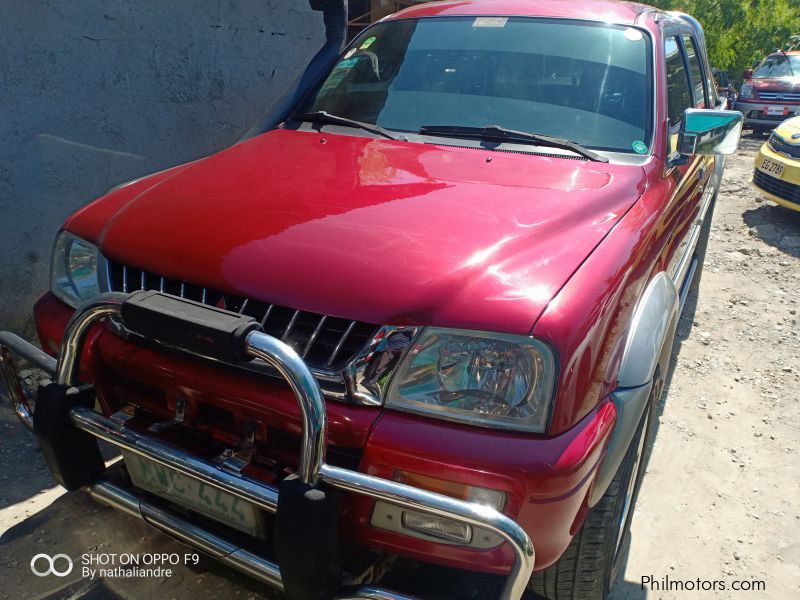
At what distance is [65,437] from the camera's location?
1745 millimetres

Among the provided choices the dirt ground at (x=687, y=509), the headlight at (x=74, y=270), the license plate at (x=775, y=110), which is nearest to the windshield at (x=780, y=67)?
the license plate at (x=775, y=110)

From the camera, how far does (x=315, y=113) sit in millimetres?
2799

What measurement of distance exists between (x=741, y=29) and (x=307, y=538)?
761 inches

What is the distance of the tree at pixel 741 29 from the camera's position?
16641 mm

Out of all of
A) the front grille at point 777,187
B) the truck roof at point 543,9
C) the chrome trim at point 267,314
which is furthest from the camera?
A: the front grille at point 777,187

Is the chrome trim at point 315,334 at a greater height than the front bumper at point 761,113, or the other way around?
the chrome trim at point 315,334

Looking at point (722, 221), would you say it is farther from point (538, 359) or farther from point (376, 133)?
point (538, 359)

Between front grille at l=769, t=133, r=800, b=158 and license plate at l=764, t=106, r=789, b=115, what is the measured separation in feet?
23.2

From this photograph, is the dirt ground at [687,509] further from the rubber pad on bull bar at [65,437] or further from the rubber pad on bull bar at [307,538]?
the rubber pad on bull bar at [307,538]

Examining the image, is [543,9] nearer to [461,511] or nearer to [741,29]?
[461,511]

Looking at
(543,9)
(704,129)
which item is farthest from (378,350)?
(543,9)

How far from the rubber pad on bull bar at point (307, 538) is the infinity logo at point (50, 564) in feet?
3.79

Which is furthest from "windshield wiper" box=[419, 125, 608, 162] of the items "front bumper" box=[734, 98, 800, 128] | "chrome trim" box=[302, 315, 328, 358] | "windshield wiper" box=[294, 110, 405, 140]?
"front bumper" box=[734, 98, 800, 128]

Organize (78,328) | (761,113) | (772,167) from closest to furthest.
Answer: (78,328) → (772,167) → (761,113)
